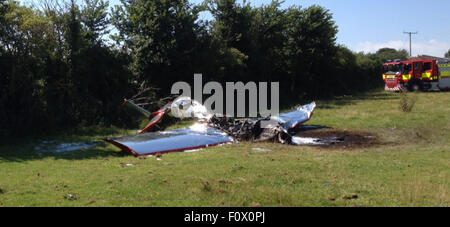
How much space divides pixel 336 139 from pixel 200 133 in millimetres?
4328

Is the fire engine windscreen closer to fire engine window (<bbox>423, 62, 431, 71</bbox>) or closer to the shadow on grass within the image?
fire engine window (<bbox>423, 62, 431, 71</bbox>)

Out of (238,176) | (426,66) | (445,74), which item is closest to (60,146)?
(238,176)

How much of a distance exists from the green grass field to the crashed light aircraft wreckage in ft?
1.72

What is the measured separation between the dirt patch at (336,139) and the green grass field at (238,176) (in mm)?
547

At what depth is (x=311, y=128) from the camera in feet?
49.2

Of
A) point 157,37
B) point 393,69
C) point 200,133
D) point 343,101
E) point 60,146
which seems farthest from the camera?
point 393,69

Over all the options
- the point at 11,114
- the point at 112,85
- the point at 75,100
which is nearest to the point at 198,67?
the point at 112,85

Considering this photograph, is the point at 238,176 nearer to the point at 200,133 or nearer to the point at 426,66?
the point at 200,133

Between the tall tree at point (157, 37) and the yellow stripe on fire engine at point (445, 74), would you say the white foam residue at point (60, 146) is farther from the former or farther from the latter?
the yellow stripe on fire engine at point (445, 74)

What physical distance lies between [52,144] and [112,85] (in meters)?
5.61

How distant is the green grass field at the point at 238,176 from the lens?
18.7 feet

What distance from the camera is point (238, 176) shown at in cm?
729

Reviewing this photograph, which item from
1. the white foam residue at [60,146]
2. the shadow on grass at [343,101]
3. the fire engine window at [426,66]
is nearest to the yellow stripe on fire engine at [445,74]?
the fire engine window at [426,66]

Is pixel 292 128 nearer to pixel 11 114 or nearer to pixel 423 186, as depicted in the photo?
pixel 423 186
